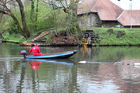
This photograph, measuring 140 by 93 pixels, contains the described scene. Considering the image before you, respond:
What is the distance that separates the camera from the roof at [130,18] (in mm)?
46684

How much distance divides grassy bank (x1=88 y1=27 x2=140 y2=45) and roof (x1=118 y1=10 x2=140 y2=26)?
161 inches

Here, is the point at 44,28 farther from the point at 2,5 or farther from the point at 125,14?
the point at 125,14

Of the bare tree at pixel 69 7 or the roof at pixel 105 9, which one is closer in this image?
the bare tree at pixel 69 7

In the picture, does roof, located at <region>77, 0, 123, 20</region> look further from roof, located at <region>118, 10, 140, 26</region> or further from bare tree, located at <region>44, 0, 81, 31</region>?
bare tree, located at <region>44, 0, 81, 31</region>

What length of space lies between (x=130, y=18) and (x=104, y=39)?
35.1ft

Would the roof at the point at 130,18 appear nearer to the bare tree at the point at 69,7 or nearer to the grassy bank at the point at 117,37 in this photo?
the grassy bank at the point at 117,37

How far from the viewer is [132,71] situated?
1543cm

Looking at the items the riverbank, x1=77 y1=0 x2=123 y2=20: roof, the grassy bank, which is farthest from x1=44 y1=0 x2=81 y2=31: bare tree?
x1=77 y1=0 x2=123 y2=20: roof

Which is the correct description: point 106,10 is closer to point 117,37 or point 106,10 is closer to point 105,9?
point 105,9

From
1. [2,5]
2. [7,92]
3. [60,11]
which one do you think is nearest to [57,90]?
[7,92]

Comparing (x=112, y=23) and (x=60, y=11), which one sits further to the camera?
(x=112, y=23)

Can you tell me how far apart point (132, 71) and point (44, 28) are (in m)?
29.8

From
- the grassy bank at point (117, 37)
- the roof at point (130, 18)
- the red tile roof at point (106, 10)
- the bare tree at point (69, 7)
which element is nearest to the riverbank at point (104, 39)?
the grassy bank at point (117, 37)

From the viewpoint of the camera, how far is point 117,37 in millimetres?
40812
